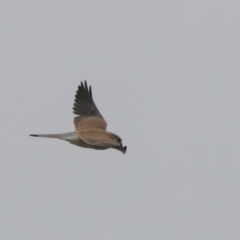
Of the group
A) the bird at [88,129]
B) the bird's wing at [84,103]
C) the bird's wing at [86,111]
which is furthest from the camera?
the bird's wing at [84,103]

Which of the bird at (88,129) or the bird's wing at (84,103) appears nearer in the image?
the bird at (88,129)

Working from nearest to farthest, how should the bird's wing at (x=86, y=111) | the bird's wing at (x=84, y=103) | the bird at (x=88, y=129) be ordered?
the bird at (x=88, y=129)
the bird's wing at (x=86, y=111)
the bird's wing at (x=84, y=103)

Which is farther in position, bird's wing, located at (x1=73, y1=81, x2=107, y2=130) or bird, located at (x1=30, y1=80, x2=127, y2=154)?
bird's wing, located at (x1=73, y1=81, x2=107, y2=130)

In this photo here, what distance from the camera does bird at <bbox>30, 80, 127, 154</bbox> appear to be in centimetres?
1833

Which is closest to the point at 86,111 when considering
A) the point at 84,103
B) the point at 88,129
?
the point at 84,103

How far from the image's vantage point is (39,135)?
19516mm

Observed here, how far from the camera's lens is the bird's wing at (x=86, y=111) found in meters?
21.3

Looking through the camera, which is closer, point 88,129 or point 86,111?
point 88,129

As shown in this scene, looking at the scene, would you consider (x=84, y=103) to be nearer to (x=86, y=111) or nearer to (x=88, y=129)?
(x=86, y=111)

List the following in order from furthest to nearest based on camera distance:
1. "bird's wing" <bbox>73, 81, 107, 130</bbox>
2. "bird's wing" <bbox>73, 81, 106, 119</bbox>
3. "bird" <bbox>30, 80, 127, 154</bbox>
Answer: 1. "bird's wing" <bbox>73, 81, 106, 119</bbox>
2. "bird's wing" <bbox>73, 81, 107, 130</bbox>
3. "bird" <bbox>30, 80, 127, 154</bbox>

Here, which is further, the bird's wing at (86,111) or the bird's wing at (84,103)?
the bird's wing at (84,103)

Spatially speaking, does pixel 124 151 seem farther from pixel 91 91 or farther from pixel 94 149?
pixel 91 91

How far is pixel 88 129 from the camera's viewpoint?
20.3 meters

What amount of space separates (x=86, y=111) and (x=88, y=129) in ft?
7.65
